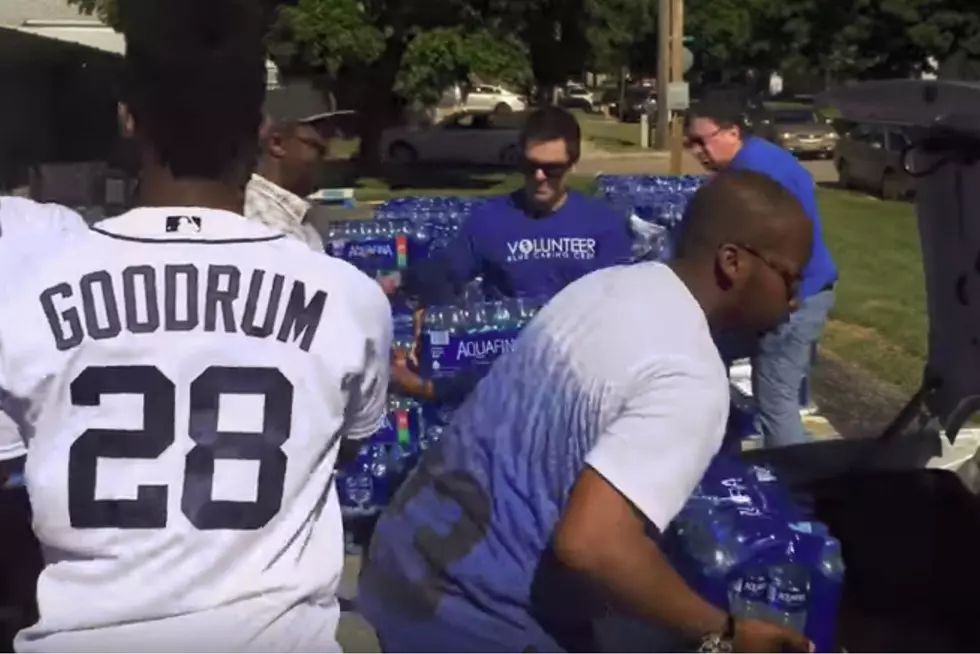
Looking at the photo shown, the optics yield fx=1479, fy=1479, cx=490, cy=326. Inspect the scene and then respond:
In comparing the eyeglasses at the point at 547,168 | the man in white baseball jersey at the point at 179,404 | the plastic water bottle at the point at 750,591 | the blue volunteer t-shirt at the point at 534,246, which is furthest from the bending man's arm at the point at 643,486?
the eyeglasses at the point at 547,168

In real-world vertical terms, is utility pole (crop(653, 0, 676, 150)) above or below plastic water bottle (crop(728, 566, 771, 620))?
below

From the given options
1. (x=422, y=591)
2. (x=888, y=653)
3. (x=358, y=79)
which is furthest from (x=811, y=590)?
(x=358, y=79)

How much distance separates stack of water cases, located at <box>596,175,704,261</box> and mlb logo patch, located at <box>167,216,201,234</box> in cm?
443

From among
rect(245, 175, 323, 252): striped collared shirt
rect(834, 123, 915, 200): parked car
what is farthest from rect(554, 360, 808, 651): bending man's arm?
rect(834, 123, 915, 200): parked car

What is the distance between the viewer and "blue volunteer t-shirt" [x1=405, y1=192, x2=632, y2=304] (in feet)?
19.3

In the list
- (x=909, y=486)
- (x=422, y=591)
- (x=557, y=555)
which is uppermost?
(x=557, y=555)

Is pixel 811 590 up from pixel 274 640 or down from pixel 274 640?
down

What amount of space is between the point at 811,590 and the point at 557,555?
116 centimetres

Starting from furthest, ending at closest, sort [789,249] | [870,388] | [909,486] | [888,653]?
[870,388], [909,486], [888,653], [789,249]

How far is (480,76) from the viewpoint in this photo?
2691 cm

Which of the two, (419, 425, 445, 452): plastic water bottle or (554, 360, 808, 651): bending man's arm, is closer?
(554, 360, 808, 651): bending man's arm

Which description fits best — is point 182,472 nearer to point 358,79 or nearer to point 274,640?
point 274,640

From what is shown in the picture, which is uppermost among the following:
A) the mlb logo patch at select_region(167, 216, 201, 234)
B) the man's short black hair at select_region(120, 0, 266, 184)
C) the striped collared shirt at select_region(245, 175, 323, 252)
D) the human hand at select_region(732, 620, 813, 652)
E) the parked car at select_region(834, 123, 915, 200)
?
the man's short black hair at select_region(120, 0, 266, 184)

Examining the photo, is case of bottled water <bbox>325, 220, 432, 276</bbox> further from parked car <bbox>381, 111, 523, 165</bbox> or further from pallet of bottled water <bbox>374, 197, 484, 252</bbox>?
parked car <bbox>381, 111, 523, 165</bbox>
